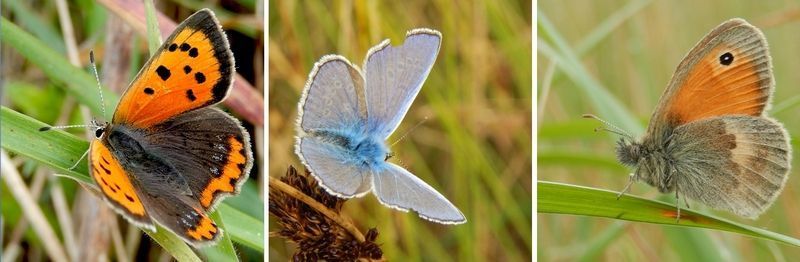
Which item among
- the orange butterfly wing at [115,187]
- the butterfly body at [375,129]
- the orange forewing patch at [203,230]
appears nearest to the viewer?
the orange butterfly wing at [115,187]

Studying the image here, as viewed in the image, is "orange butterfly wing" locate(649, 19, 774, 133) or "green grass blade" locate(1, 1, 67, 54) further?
"green grass blade" locate(1, 1, 67, 54)

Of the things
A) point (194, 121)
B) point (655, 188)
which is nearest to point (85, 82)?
point (194, 121)

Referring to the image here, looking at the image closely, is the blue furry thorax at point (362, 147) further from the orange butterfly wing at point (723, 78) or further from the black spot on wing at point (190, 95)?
the orange butterfly wing at point (723, 78)

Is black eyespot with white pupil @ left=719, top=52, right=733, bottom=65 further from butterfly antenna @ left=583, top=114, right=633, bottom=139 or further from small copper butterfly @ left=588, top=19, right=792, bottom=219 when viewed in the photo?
butterfly antenna @ left=583, top=114, right=633, bottom=139

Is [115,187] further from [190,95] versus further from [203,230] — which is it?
[190,95]

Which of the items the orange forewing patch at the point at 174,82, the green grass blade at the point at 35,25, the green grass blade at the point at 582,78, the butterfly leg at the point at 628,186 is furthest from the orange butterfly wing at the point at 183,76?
the butterfly leg at the point at 628,186

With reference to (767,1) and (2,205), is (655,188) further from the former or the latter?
(2,205)

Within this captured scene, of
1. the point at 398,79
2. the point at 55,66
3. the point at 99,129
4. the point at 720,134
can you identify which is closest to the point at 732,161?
the point at 720,134

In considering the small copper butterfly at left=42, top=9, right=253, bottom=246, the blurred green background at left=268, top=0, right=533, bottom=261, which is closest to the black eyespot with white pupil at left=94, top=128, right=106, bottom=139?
the small copper butterfly at left=42, top=9, right=253, bottom=246
